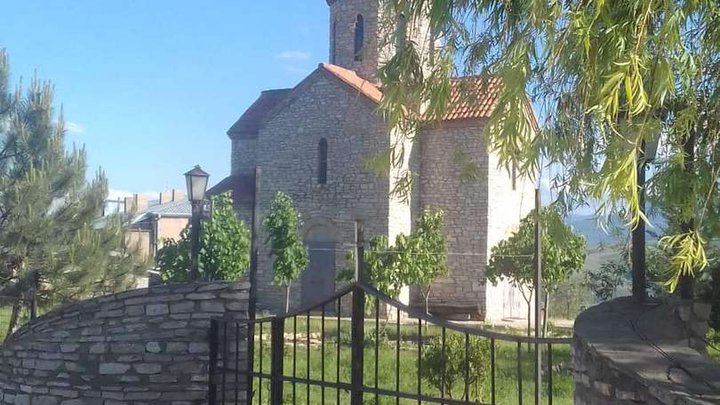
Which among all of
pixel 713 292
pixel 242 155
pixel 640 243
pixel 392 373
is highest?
pixel 242 155

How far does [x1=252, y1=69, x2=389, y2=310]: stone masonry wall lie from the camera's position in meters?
18.5

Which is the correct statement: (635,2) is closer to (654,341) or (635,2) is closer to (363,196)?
(654,341)

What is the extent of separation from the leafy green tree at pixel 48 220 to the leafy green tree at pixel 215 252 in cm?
55

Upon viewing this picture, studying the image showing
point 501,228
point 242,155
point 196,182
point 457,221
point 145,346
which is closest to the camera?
point 145,346

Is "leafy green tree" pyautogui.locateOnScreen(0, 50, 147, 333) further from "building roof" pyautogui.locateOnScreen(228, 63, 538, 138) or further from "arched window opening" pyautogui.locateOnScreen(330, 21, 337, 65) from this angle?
"arched window opening" pyautogui.locateOnScreen(330, 21, 337, 65)

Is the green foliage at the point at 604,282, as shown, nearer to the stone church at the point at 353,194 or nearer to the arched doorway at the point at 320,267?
the stone church at the point at 353,194

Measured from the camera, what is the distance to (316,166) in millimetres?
19562

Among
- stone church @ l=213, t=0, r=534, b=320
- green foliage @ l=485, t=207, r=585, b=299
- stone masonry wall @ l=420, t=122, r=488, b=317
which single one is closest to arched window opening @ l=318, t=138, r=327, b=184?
stone church @ l=213, t=0, r=534, b=320

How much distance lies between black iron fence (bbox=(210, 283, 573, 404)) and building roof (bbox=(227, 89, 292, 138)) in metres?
11.5

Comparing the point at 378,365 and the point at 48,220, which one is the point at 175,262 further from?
the point at 378,365

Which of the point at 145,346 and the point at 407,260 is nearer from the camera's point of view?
the point at 145,346

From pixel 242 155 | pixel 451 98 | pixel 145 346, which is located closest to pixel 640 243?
pixel 451 98

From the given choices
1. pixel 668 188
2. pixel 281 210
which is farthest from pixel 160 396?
pixel 281 210

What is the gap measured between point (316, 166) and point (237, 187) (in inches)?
114
